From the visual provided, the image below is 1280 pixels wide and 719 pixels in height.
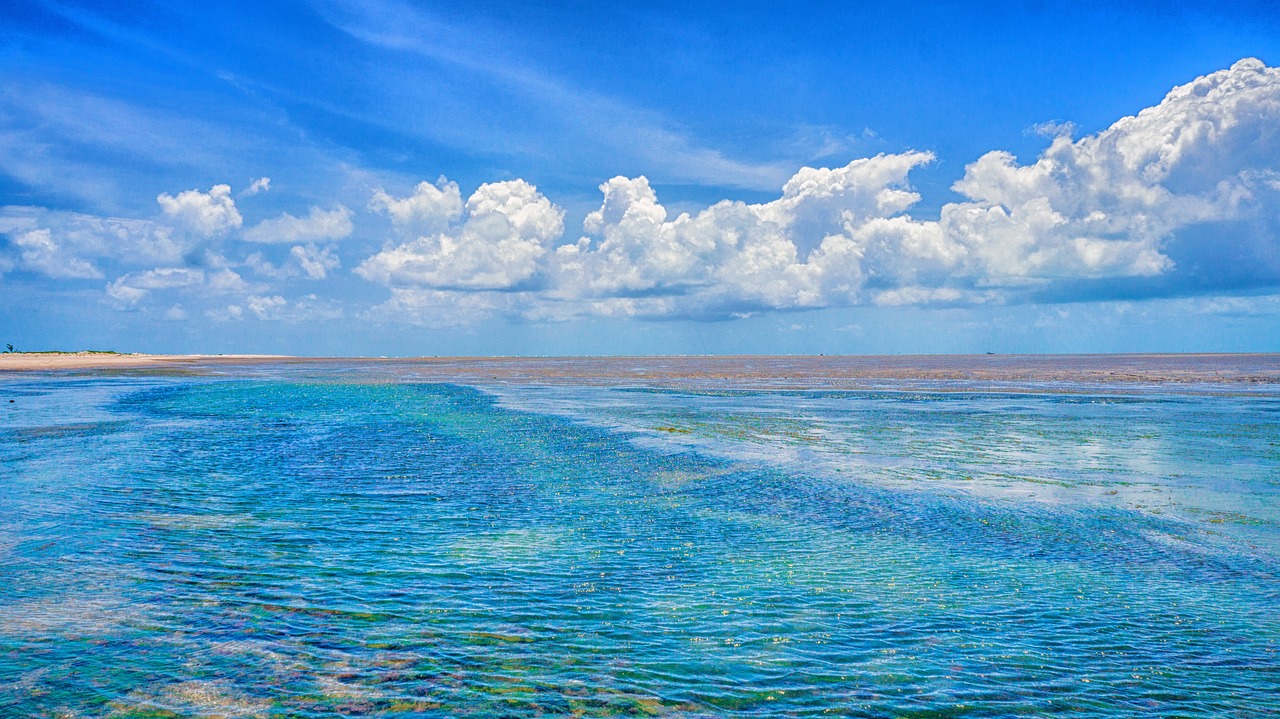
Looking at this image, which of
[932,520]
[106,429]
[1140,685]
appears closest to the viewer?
[1140,685]

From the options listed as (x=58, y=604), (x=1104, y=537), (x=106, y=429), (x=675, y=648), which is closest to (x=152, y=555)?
(x=58, y=604)

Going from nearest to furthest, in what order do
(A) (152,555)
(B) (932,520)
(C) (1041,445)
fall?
(A) (152,555) → (B) (932,520) → (C) (1041,445)

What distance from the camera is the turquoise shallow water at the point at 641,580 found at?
8.91 m

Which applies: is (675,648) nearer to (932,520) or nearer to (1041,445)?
(932,520)

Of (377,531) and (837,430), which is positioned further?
(837,430)

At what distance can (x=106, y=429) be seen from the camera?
35250 mm

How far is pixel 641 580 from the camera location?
42.7 feet

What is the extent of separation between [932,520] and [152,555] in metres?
15.6

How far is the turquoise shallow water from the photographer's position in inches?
351

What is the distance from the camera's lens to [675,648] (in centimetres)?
1010

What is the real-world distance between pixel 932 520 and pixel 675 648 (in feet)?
31.5

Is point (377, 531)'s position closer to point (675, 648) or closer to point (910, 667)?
point (675, 648)

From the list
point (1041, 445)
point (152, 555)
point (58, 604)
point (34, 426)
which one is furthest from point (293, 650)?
point (34, 426)

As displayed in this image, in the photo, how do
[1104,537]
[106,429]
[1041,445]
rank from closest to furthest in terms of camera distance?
[1104,537]
[1041,445]
[106,429]
